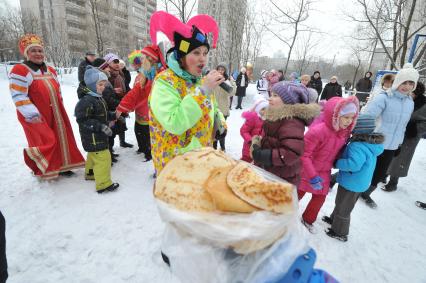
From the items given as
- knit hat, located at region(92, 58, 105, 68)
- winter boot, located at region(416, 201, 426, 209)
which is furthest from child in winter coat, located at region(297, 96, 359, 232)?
knit hat, located at region(92, 58, 105, 68)

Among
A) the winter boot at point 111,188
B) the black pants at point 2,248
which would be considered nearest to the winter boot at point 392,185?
the winter boot at point 111,188

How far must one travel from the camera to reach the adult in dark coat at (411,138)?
392 centimetres

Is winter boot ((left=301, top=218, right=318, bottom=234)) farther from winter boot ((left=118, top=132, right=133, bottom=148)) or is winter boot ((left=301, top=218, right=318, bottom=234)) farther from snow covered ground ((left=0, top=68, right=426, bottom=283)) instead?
winter boot ((left=118, top=132, right=133, bottom=148))

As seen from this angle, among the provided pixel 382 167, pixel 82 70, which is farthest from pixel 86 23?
pixel 382 167

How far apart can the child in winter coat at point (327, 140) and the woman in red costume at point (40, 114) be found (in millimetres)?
3462

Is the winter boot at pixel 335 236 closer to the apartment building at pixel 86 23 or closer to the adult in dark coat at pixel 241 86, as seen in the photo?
the adult in dark coat at pixel 241 86

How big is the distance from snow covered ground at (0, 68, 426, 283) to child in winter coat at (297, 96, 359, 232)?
85 centimetres

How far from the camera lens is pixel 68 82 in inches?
712

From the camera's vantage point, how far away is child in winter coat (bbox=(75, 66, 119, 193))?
3139mm

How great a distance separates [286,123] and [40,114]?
11.0 feet

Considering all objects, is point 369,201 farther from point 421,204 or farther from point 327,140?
point 327,140

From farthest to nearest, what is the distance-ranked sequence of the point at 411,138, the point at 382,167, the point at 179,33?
1. the point at 411,138
2. the point at 382,167
3. the point at 179,33

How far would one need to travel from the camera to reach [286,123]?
1.95m

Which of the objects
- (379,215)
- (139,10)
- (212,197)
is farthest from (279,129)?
(139,10)
